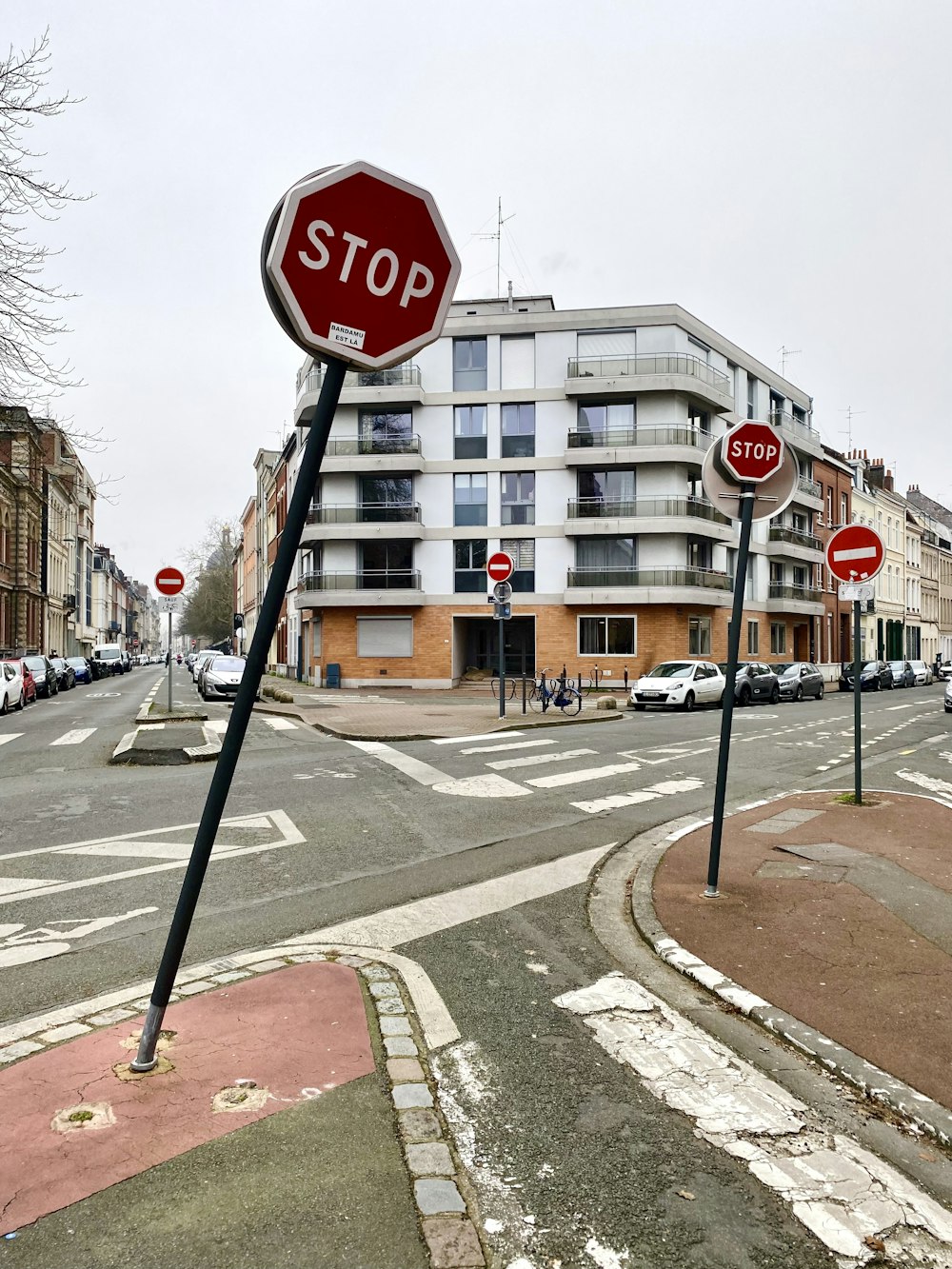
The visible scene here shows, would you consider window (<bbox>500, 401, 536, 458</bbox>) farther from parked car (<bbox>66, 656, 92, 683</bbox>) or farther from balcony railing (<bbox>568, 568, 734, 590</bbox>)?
parked car (<bbox>66, 656, 92, 683</bbox>)

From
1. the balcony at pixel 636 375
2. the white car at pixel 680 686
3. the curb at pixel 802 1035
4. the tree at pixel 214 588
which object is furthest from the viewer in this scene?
the tree at pixel 214 588

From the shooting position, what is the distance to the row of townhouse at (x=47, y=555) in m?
48.8

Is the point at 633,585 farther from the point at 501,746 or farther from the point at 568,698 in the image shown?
the point at 501,746

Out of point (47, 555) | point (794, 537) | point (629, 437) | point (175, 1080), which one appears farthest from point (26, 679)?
point (794, 537)

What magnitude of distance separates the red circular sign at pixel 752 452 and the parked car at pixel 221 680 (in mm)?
21424

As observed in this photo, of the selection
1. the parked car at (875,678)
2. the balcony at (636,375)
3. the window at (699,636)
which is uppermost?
the balcony at (636,375)

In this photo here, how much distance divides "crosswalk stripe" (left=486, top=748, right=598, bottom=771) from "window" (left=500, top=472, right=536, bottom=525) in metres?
24.6

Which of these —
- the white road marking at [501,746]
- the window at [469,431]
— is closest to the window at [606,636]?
the window at [469,431]

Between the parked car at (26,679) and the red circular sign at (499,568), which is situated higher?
the red circular sign at (499,568)

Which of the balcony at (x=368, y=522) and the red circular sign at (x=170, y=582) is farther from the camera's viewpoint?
the balcony at (x=368, y=522)

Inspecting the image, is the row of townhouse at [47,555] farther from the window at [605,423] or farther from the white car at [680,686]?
the window at [605,423]

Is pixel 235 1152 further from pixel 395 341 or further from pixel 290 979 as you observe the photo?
pixel 395 341

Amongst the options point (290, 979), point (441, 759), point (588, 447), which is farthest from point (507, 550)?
point (290, 979)

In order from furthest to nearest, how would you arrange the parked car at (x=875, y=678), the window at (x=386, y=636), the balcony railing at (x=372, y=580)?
the parked car at (x=875, y=678)
the window at (x=386, y=636)
the balcony railing at (x=372, y=580)
